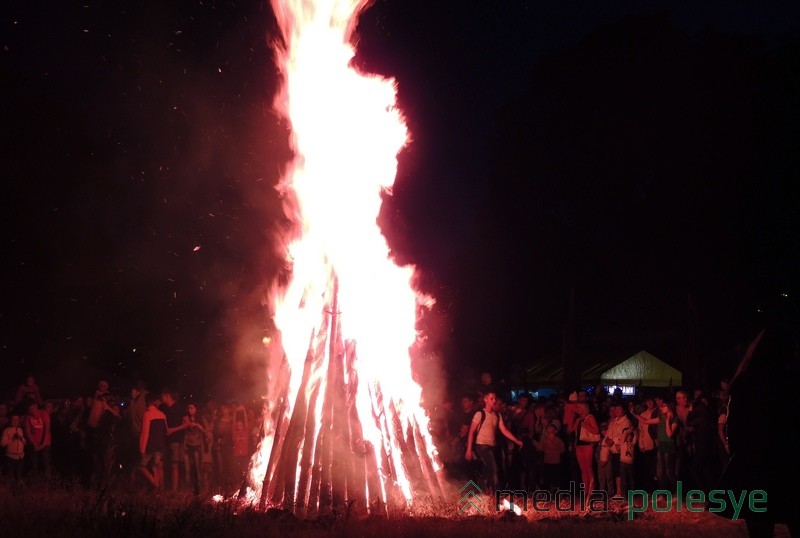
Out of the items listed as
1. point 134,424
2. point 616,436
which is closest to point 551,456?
point 616,436

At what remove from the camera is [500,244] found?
37.8m

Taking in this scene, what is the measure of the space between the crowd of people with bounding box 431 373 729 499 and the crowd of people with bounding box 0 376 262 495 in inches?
143

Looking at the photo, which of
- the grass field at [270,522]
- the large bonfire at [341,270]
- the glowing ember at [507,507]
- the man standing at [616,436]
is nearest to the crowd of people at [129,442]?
the grass field at [270,522]

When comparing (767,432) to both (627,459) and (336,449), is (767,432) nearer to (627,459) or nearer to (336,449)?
(336,449)

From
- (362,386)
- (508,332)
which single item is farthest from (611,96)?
(362,386)

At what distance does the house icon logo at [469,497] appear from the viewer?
12.2 meters

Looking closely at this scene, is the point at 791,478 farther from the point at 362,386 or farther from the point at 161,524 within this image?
the point at 362,386

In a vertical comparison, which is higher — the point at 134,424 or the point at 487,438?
the point at 134,424

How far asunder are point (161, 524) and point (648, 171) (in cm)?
2507

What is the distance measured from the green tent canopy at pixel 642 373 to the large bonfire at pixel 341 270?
15.6m

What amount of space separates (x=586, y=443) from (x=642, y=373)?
45.5ft

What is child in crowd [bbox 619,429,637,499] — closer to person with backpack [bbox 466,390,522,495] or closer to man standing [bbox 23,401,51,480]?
person with backpack [bbox 466,390,522,495]

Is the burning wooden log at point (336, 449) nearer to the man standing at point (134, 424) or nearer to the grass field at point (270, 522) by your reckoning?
the grass field at point (270, 522)

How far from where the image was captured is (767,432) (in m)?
6.75
